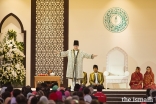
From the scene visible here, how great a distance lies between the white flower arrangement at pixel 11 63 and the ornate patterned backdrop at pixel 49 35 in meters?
0.79

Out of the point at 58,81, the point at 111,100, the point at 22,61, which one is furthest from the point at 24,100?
the point at 22,61

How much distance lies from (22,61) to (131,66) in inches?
145

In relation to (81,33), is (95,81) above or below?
below

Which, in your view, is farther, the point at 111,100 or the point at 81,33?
the point at 81,33

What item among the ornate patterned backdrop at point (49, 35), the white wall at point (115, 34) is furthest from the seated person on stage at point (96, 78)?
the ornate patterned backdrop at point (49, 35)

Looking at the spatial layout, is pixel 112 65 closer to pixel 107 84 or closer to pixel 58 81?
pixel 107 84

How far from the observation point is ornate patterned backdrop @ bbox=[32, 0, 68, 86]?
14195 mm

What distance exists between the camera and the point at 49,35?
14.2 m

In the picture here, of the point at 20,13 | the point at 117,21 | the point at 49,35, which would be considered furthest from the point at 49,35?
the point at 117,21

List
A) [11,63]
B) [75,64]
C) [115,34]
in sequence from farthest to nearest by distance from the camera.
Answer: [115,34] → [11,63] → [75,64]

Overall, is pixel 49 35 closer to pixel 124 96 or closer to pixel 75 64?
pixel 75 64

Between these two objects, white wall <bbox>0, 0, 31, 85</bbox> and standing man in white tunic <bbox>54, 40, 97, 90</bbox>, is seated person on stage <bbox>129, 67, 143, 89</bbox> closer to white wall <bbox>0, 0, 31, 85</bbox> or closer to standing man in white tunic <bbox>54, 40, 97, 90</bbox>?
standing man in white tunic <bbox>54, 40, 97, 90</bbox>

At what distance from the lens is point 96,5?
14281mm

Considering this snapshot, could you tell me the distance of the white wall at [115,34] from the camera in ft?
46.6
